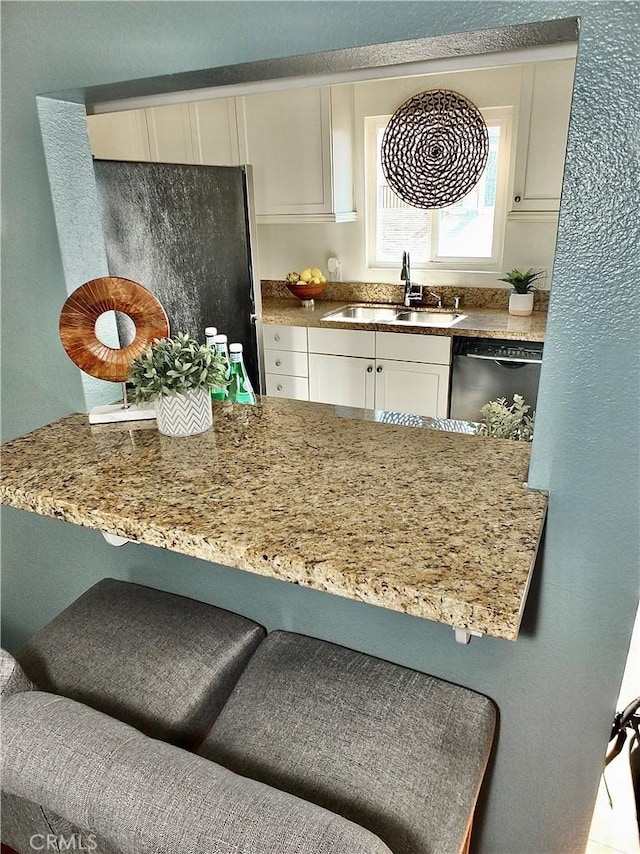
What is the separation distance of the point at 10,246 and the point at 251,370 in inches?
45.7

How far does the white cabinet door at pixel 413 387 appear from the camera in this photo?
2289mm

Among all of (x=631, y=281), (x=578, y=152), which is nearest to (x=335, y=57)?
(x=578, y=152)

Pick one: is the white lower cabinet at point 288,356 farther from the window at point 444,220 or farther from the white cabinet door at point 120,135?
the white cabinet door at point 120,135

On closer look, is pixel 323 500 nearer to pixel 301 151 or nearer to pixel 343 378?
pixel 343 378

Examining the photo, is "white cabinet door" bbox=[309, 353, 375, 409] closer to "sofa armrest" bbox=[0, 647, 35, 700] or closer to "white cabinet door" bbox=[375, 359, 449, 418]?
"white cabinet door" bbox=[375, 359, 449, 418]

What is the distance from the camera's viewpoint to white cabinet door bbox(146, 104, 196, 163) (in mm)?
3129

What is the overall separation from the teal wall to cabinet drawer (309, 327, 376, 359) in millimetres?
1273

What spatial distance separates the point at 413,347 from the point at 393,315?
0.64 metres

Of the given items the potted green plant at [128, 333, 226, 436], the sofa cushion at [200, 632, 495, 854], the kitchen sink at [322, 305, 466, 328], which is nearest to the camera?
the sofa cushion at [200, 632, 495, 854]

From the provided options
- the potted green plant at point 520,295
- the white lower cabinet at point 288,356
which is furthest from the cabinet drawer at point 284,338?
the potted green plant at point 520,295

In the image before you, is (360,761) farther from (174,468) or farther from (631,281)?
(631,281)

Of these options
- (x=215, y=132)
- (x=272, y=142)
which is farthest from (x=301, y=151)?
(x=215, y=132)

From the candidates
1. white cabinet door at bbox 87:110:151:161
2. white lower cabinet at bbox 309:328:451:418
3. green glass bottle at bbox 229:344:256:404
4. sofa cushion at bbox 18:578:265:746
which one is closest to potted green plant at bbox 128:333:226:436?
green glass bottle at bbox 229:344:256:404

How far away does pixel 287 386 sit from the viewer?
8.82 feet
